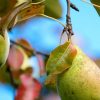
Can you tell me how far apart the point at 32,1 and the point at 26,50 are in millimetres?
1169

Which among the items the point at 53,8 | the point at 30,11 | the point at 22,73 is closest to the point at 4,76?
the point at 22,73

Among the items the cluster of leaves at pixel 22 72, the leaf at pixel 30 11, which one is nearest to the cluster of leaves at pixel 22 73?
the cluster of leaves at pixel 22 72

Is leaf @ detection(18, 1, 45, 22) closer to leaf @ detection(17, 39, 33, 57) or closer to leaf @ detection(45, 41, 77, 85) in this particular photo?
leaf @ detection(45, 41, 77, 85)

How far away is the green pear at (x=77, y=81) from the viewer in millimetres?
1150

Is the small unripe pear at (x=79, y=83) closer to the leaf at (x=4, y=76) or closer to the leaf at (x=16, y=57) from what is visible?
the leaf at (x=4, y=76)

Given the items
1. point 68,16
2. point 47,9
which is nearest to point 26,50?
point 47,9

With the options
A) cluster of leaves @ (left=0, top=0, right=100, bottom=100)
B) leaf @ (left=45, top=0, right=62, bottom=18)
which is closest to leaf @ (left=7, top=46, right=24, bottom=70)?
cluster of leaves @ (left=0, top=0, right=100, bottom=100)

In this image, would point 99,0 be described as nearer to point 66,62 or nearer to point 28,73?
point 66,62

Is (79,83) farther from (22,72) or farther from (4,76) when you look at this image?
(22,72)

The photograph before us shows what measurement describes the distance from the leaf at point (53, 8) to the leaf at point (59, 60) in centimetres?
44

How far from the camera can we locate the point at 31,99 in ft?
7.72

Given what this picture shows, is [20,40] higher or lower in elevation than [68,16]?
lower

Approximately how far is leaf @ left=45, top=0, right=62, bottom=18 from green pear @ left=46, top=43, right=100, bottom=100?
457 mm

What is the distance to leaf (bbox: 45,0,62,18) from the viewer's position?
1.64 meters
